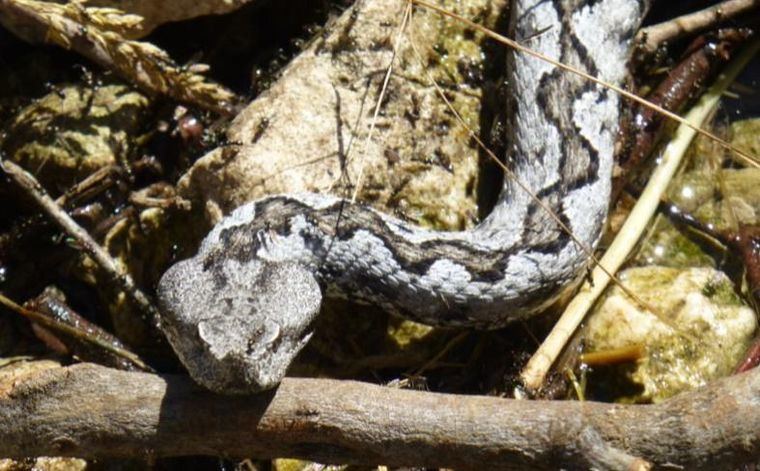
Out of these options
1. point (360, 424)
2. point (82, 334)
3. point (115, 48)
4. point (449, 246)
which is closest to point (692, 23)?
point (449, 246)

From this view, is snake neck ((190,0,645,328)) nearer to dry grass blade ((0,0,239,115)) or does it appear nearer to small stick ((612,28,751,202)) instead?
small stick ((612,28,751,202))

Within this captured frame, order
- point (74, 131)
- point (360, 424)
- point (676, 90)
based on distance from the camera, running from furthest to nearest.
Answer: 1. point (676, 90)
2. point (74, 131)
3. point (360, 424)

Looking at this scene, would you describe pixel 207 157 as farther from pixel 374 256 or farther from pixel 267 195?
pixel 374 256

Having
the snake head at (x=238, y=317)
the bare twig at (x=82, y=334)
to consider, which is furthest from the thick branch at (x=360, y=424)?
the bare twig at (x=82, y=334)

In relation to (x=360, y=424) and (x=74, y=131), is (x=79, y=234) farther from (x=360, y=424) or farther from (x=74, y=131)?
(x=360, y=424)

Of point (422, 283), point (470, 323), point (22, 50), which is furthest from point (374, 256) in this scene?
point (22, 50)

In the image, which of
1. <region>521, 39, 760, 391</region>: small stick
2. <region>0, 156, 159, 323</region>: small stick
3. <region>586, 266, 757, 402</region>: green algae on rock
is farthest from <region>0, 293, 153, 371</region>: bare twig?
<region>586, 266, 757, 402</region>: green algae on rock

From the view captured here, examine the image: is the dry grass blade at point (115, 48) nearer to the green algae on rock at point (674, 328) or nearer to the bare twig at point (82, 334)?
the bare twig at point (82, 334)
